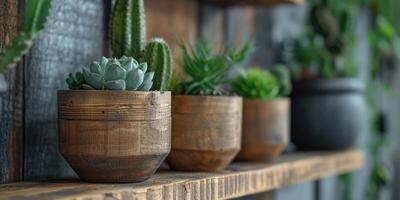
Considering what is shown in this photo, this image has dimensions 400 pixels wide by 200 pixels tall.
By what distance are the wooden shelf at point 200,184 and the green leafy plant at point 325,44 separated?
0.22 m

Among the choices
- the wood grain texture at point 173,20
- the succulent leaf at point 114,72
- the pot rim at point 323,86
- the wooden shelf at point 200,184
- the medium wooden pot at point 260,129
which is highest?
the wood grain texture at point 173,20

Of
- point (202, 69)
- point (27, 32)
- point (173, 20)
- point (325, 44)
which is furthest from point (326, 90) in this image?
point (27, 32)

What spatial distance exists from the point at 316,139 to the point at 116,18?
706 millimetres

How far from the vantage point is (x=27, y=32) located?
0.80 m

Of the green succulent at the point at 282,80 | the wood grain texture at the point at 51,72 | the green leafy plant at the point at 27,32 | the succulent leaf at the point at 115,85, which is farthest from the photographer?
the green succulent at the point at 282,80

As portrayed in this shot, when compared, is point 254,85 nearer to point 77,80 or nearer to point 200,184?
point 200,184

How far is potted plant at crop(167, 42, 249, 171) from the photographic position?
107 cm

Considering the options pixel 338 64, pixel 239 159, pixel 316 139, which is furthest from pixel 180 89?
pixel 338 64

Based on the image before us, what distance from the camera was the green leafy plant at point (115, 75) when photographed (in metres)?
0.89

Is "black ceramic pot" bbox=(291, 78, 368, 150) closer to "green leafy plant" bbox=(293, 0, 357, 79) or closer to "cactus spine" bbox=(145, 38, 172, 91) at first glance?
"green leafy plant" bbox=(293, 0, 357, 79)

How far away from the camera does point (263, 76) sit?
1.29 meters

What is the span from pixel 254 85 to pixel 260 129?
81 mm

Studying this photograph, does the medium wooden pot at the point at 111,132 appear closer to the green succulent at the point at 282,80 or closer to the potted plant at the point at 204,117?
the potted plant at the point at 204,117

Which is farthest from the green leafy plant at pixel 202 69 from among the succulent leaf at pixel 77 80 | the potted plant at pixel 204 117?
the succulent leaf at pixel 77 80
